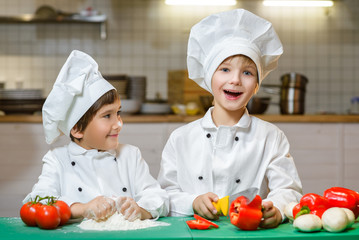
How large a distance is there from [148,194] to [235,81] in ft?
1.38

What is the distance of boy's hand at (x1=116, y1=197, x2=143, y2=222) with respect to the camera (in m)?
1.19

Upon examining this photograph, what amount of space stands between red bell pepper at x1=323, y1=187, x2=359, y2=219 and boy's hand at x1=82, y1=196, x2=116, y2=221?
0.55 m

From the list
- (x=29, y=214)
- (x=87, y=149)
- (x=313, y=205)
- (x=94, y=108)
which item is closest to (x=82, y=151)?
(x=87, y=149)

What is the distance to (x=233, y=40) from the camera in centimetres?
148

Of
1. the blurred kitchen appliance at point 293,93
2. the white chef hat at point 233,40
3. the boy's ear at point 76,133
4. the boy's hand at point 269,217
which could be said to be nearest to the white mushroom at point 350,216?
the boy's hand at point 269,217

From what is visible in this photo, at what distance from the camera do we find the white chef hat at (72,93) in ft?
4.43

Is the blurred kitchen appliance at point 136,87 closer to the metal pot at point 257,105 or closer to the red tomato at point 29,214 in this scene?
the metal pot at point 257,105

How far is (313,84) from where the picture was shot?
398cm

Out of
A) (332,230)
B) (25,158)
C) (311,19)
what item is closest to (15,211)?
(25,158)

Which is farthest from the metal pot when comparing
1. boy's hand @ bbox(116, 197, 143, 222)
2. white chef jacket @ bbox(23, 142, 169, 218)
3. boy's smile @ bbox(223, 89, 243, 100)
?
boy's hand @ bbox(116, 197, 143, 222)

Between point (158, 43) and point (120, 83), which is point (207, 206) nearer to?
point (120, 83)

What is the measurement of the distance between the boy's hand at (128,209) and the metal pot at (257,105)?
2018 millimetres

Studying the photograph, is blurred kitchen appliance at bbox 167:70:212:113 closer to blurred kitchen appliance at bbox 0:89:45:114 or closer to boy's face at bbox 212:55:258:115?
blurred kitchen appliance at bbox 0:89:45:114

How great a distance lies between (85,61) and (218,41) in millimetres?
428
